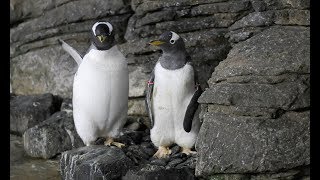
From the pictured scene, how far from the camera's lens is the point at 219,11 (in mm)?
5410

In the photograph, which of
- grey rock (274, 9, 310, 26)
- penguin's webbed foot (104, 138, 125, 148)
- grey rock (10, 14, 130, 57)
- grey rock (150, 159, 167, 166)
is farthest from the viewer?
grey rock (10, 14, 130, 57)

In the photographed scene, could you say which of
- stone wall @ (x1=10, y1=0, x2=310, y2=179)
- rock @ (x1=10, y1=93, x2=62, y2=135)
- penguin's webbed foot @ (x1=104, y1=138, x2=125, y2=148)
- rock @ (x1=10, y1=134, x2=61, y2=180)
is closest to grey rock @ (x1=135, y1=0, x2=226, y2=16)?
stone wall @ (x1=10, y1=0, x2=310, y2=179)

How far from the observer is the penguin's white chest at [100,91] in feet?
14.2

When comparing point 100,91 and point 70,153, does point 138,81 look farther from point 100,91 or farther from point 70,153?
point 70,153

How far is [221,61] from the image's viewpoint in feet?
14.9

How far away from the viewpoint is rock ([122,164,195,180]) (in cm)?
384

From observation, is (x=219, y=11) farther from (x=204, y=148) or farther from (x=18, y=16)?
(x=18, y=16)

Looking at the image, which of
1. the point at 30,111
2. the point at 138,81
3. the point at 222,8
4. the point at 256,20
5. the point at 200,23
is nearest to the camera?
the point at 256,20

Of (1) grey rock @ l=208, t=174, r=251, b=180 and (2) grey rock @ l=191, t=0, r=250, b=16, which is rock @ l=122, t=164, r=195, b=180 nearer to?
(1) grey rock @ l=208, t=174, r=251, b=180

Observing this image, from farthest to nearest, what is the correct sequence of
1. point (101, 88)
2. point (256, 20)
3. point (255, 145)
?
point (256, 20), point (101, 88), point (255, 145)

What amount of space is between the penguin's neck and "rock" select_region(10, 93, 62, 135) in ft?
7.93

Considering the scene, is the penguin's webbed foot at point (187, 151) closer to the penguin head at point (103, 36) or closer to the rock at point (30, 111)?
the penguin head at point (103, 36)

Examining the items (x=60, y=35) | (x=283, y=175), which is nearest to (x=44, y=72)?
(x=60, y=35)

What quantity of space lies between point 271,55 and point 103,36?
1.42 metres
